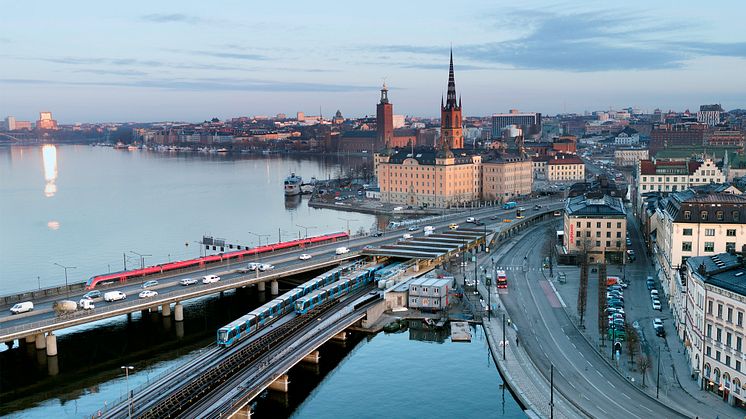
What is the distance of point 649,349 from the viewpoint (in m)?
24.0

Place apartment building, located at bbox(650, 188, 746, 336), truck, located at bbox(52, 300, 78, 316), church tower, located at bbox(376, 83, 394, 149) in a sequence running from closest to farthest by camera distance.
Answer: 1. truck, located at bbox(52, 300, 78, 316)
2. apartment building, located at bbox(650, 188, 746, 336)
3. church tower, located at bbox(376, 83, 394, 149)

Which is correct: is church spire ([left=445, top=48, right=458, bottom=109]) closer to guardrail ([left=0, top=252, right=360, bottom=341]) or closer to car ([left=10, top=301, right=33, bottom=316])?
guardrail ([left=0, top=252, right=360, bottom=341])

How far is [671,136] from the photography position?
4764 inches

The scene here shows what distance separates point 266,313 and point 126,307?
5.19 metres

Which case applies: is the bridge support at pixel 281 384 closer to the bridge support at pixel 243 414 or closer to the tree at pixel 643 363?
the bridge support at pixel 243 414

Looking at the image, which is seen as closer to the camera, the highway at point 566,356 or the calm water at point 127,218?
the highway at point 566,356

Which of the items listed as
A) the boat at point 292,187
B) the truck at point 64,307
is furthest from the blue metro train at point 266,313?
the boat at point 292,187

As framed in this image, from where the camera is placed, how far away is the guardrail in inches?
966

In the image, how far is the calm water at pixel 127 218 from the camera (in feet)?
141

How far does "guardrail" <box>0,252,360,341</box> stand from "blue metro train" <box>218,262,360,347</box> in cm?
231

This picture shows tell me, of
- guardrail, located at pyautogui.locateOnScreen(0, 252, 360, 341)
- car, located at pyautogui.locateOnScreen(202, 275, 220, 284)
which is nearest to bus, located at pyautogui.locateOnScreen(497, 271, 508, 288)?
guardrail, located at pyautogui.locateOnScreen(0, 252, 360, 341)

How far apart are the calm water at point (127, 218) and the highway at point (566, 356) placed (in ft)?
71.3

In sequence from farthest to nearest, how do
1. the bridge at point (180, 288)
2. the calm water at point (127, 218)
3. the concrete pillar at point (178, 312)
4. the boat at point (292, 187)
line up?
the boat at point (292, 187)
the calm water at point (127, 218)
the concrete pillar at point (178, 312)
the bridge at point (180, 288)

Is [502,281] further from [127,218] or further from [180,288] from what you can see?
[127,218]
